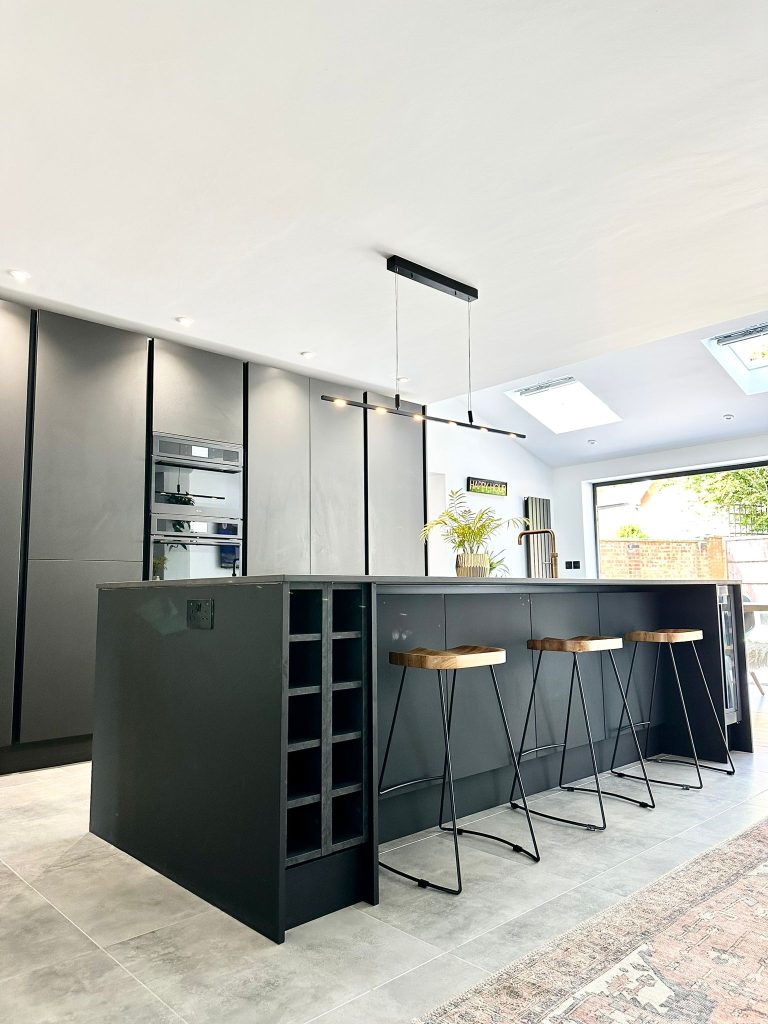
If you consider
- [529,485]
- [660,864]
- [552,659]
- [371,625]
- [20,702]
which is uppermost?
[529,485]

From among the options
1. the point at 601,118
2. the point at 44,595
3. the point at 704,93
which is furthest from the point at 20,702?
the point at 704,93

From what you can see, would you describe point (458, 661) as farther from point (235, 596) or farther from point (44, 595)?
point (44, 595)

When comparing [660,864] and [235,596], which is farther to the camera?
[660,864]

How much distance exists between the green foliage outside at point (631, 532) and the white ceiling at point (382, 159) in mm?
4492

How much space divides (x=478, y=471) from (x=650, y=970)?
268 inches

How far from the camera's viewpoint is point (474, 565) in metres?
3.67

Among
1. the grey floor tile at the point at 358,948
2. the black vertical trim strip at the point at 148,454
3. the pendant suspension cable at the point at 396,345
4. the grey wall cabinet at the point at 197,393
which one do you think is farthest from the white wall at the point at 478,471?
the grey floor tile at the point at 358,948

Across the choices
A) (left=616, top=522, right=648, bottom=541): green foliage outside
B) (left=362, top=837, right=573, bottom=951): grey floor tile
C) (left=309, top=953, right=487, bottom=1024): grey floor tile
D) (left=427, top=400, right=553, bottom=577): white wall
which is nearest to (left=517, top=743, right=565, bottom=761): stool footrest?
(left=362, top=837, right=573, bottom=951): grey floor tile

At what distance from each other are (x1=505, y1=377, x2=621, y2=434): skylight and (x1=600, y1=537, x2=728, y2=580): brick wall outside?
170cm

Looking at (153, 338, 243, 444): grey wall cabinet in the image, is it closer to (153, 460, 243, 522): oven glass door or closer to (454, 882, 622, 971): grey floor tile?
(153, 460, 243, 522): oven glass door

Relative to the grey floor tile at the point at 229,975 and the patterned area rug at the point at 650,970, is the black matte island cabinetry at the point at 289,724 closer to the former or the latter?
the grey floor tile at the point at 229,975

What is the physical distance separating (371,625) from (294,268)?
2295mm

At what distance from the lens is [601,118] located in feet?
8.67

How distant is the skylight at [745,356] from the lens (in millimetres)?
6402
